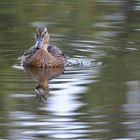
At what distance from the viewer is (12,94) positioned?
1016 centimetres

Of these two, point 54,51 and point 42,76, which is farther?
point 54,51

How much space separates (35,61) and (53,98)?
2.35 m

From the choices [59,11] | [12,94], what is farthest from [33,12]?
[12,94]

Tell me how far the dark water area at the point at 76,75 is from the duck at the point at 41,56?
0.18 m

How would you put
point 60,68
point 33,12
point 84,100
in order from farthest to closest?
point 33,12
point 60,68
point 84,100

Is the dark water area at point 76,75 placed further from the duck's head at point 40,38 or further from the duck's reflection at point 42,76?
the duck's head at point 40,38

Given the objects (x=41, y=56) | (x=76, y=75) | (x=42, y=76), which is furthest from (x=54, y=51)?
(x=76, y=75)

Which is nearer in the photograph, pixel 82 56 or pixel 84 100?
pixel 84 100

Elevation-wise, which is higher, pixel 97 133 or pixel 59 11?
pixel 97 133

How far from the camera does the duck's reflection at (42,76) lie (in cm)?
1026

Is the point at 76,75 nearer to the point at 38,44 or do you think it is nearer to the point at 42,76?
the point at 42,76

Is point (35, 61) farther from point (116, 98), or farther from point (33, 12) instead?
point (33, 12)

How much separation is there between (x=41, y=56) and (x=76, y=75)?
1.31 metres

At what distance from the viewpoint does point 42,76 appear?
11.5 meters
